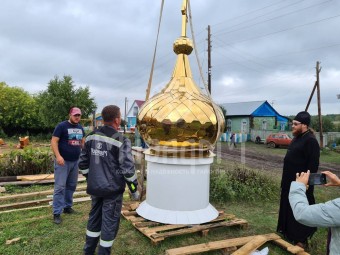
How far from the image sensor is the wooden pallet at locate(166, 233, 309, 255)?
3.72m

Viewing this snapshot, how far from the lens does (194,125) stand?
4051 mm

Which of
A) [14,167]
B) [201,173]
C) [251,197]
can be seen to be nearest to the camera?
[201,173]

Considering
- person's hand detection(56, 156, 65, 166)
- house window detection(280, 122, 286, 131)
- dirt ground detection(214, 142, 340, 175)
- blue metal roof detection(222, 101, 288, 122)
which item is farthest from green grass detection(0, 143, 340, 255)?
house window detection(280, 122, 286, 131)

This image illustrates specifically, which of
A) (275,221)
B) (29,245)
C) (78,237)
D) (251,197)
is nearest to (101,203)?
(78,237)

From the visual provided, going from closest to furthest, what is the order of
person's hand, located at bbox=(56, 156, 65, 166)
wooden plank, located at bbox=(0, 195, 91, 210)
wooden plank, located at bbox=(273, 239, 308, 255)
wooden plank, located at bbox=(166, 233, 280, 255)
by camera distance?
wooden plank, located at bbox=(166, 233, 280, 255) < wooden plank, located at bbox=(273, 239, 308, 255) < person's hand, located at bbox=(56, 156, 65, 166) < wooden plank, located at bbox=(0, 195, 91, 210)

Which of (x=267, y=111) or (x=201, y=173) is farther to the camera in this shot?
(x=267, y=111)

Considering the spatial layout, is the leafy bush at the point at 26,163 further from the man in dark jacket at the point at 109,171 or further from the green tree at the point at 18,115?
the green tree at the point at 18,115

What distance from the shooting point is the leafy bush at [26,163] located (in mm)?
8727

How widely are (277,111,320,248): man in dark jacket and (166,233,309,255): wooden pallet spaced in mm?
296

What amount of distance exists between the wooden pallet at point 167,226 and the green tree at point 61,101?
26582mm

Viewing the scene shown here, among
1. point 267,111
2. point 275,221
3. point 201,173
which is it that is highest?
point 267,111

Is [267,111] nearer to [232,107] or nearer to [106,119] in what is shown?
[232,107]

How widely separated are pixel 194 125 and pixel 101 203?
5.23ft

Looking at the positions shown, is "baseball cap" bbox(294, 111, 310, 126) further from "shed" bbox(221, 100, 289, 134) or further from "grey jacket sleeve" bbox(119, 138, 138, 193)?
"shed" bbox(221, 100, 289, 134)
